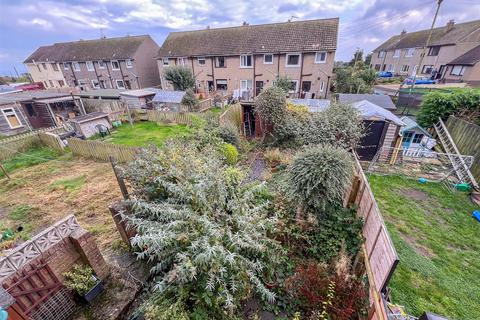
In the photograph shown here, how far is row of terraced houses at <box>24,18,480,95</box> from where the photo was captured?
19.2 metres

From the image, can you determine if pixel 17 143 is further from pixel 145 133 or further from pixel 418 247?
pixel 418 247

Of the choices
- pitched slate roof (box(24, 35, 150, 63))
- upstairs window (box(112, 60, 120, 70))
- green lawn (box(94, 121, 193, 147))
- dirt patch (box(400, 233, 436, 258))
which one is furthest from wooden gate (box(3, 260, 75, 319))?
upstairs window (box(112, 60, 120, 70))

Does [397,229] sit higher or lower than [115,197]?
lower

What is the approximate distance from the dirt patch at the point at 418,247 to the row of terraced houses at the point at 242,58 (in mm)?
15790

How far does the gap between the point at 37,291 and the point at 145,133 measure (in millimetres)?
12036

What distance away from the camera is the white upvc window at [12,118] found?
14.7 metres

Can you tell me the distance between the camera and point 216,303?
3.16m

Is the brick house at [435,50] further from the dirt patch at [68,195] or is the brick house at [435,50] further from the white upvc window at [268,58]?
the dirt patch at [68,195]

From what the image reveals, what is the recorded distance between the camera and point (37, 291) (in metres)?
3.28

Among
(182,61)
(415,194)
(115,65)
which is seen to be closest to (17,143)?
(182,61)

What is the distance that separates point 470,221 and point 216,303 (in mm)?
8925

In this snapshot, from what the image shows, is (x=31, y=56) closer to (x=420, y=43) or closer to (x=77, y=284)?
(x=77, y=284)

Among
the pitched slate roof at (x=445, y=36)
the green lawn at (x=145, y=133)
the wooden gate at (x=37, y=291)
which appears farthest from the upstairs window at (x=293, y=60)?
the pitched slate roof at (x=445, y=36)

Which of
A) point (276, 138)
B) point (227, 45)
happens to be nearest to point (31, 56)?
point (227, 45)
